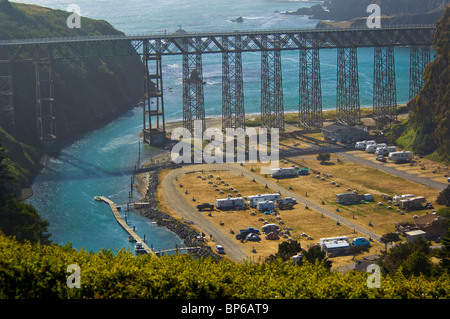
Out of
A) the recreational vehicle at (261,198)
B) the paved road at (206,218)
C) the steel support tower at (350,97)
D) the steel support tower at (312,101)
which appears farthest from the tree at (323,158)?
the steel support tower at (350,97)

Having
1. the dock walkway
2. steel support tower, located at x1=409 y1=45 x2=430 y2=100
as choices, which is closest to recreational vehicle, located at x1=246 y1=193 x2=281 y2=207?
the dock walkway

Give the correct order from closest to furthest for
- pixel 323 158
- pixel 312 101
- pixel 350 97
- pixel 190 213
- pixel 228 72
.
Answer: pixel 190 213 → pixel 323 158 → pixel 228 72 → pixel 312 101 → pixel 350 97

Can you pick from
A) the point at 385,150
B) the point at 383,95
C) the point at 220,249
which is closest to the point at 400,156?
the point at 385,150

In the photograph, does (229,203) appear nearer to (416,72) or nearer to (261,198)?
(261,198)

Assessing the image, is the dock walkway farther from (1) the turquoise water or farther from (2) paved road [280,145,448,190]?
(2) paved road [280,145,448,190]
